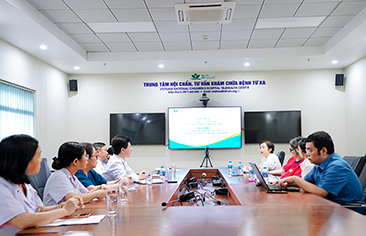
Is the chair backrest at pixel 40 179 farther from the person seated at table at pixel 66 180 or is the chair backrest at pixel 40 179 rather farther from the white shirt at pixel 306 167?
the white shirt at pixel 306 167

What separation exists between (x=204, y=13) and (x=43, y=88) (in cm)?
365

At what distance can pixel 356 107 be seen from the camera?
20.5 feet

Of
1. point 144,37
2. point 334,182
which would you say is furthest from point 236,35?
point 334,182

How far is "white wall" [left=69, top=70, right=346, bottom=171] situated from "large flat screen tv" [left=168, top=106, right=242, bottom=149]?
213mm

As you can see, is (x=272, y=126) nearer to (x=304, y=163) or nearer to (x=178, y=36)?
(x=178, y=36)

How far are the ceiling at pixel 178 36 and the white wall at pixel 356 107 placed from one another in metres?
0.34

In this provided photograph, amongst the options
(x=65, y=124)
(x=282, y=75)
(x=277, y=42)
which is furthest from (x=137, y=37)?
(x=282, y=75)

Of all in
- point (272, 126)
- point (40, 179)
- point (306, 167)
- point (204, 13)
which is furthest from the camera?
point (272, 126)

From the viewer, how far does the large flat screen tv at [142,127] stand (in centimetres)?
691

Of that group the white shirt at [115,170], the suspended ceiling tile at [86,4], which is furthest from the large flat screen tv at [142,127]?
the suspended ceiling tile at [86,4]

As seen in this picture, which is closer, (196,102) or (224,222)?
(224,222)

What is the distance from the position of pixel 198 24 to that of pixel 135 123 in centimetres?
313

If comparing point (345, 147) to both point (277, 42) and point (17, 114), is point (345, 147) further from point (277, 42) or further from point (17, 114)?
point (17, 114)

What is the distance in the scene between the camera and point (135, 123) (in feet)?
22.7
